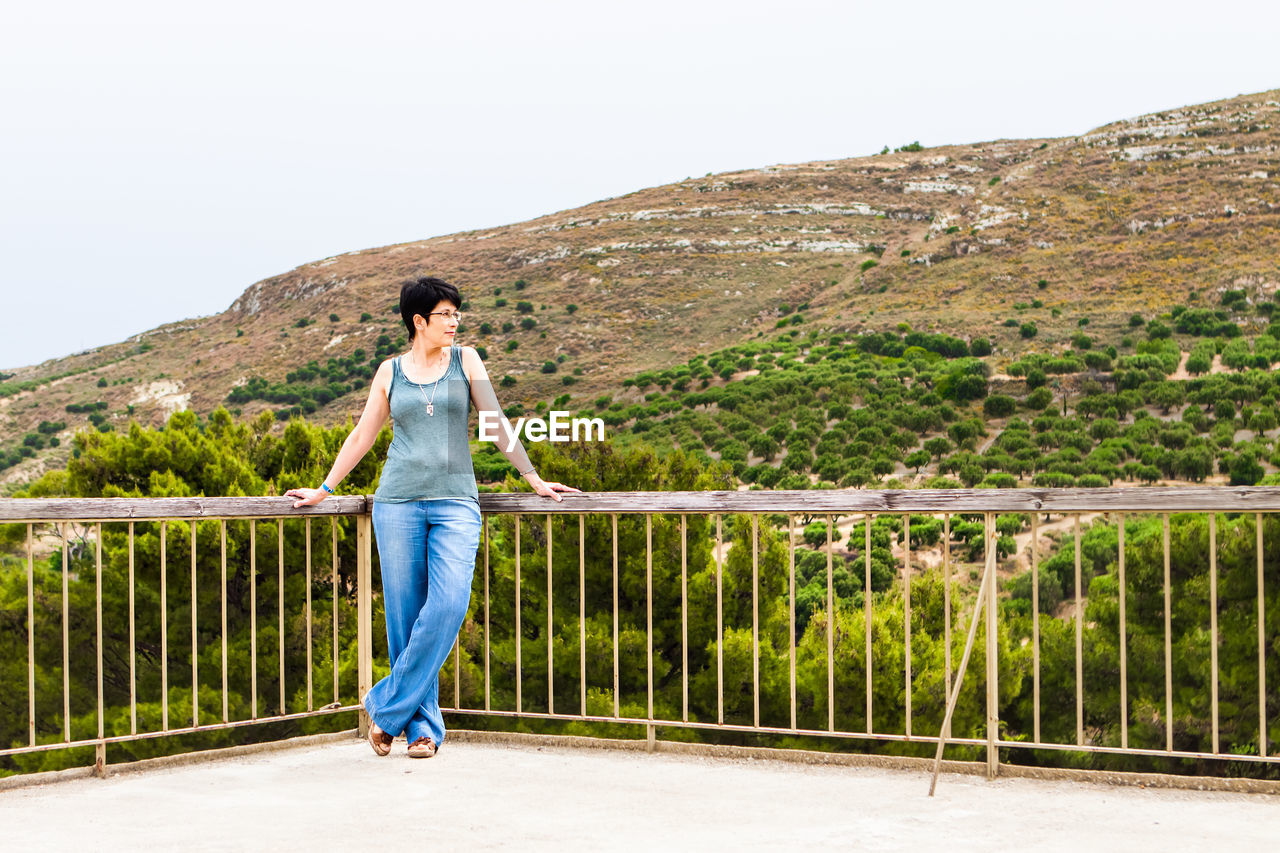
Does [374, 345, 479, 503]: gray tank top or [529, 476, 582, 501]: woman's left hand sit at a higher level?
[374, 345, 479, 503]: gray tank top

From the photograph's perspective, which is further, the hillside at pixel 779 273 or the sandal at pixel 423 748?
the hillside at pixel 779 273

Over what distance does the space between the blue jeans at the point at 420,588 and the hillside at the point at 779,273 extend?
40.0m

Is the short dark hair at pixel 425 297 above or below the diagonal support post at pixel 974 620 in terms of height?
above

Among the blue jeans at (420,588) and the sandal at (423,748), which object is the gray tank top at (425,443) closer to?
the blue jeans at (420,588)

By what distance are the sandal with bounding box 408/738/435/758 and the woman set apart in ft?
0.27

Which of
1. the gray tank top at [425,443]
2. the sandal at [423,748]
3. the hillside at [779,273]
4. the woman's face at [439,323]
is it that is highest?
the hillside at [779,273]

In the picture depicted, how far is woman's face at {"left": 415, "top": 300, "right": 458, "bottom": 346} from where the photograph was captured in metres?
3.57

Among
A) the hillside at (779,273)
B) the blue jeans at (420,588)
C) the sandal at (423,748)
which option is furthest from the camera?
the hillside at (779,273)

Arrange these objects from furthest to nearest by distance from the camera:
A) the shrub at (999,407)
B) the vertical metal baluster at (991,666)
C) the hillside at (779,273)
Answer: the hillside at (779,273), the shrub at (999,407), the vertical metal baluster at (991,666)

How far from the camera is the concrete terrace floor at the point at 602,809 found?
8.93 ft

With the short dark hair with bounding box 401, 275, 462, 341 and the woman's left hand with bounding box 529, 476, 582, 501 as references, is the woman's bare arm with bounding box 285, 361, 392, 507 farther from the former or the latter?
the woman's left hand with bounding box 529, 476, 582, 501

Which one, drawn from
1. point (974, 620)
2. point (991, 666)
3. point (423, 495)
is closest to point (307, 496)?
point (423, 495)

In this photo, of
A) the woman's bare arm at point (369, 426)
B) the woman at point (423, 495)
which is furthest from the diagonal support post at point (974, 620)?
the woman's bare arm at point (369, 426)

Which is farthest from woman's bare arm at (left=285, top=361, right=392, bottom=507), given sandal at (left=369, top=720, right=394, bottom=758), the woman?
sandal at (left=369, top=720, right=394, bottom=758)
